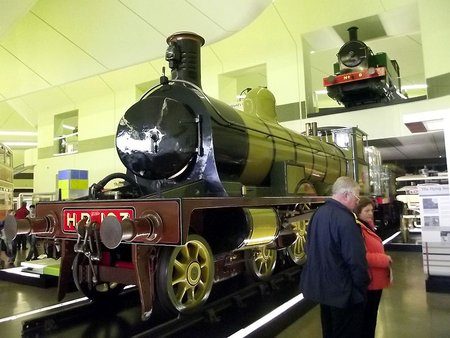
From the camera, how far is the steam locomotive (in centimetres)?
944

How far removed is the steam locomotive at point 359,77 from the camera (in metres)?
9.44

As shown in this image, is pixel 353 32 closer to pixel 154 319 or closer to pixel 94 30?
pixel 94 30

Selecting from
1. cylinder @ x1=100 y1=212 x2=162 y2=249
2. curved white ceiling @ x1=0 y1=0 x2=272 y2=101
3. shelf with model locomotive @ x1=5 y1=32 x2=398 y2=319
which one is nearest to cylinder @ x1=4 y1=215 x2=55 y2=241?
shelf with model locomotive @ x1=5 y1=32 x2=398 y2=319

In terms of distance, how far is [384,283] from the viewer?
274 centimetres

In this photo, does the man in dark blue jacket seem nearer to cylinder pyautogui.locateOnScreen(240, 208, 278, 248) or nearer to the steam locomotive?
cylinder pyautogui.locateOnScreen(240, 208, 278, 248)

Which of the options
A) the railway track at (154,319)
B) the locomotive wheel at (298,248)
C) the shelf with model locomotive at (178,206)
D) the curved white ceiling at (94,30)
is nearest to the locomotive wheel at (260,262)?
the shelf with model locomotive at (178,206)

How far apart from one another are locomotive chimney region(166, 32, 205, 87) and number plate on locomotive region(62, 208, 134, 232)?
1672mm

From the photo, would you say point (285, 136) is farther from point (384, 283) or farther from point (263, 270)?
point (384, 283)

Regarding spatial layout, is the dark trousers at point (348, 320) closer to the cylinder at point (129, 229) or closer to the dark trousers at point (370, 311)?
the dark trousers at point (370, 311)

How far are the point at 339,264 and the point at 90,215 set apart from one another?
2085 mm

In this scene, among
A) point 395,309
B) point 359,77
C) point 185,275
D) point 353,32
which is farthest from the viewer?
point 353,32

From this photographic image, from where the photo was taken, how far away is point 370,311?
288cm

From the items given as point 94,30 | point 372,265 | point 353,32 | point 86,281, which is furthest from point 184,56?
point 353,32

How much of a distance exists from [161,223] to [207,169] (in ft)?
3.03
